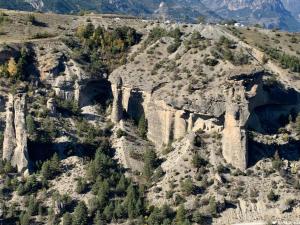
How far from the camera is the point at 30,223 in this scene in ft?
201

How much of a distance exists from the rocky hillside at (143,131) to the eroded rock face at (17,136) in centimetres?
11

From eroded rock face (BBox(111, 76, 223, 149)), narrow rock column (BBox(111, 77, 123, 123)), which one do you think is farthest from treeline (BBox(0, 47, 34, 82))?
narrow rock column (BBox(111, 77, 123, 123))

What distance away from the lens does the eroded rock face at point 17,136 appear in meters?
66.4

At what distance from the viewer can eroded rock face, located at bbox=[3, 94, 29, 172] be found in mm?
66438

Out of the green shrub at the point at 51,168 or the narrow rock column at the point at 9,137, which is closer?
the green shrub at the point at 51,168

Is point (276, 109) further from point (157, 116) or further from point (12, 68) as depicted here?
point (12, 68)

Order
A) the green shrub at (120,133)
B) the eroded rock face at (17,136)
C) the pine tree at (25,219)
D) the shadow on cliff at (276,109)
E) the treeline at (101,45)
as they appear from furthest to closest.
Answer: the treeline at (101,45)
the shadow on cliff at (276,109)
the green shrub at (120,133)
the eroded rock face at (17,136)
the pine tree at (25,219)

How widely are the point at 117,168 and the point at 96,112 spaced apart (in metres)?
10.0

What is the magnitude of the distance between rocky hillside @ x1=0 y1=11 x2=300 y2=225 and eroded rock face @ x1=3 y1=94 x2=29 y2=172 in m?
0.11

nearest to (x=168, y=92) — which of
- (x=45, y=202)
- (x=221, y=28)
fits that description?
(x=45, y=202)

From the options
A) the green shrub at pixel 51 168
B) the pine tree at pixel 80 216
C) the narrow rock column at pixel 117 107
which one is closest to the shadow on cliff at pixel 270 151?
the narrow rock column at pixel 117 107

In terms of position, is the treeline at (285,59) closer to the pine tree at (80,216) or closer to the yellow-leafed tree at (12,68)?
the yellow-leafed tree at (12,68)

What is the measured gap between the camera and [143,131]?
73188 mm

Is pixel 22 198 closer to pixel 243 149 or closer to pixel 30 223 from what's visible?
pixel 30 223
